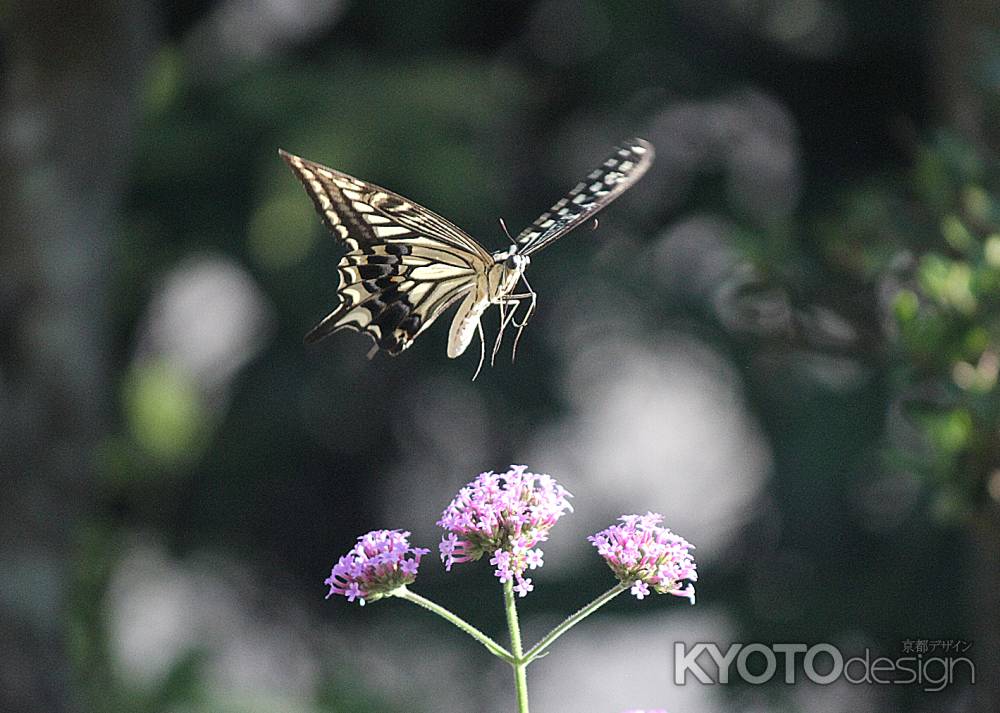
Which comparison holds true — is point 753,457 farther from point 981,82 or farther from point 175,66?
point 981,82

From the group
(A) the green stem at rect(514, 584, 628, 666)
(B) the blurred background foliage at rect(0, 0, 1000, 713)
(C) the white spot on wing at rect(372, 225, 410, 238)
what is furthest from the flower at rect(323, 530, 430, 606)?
(B) the blurred background foliage at rect(0, 0, 1000, 713)

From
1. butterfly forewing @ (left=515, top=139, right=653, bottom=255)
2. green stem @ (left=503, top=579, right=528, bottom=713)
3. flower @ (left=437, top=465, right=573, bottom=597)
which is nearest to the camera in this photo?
green stem @ (left=503, top=579, right=528, bottom=713)

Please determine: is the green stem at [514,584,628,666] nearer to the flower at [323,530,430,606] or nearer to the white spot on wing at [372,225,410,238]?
the flower at [323,530,430,606]

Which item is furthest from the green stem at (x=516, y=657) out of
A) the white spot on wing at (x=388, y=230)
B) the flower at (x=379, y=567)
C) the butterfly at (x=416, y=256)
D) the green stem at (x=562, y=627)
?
the white spot on wing at (x=388, y=230)

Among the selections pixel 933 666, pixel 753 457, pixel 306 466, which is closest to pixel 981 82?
pixel 933 666

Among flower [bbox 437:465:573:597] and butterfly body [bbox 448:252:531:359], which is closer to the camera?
flower [bbox 437:465:573:597]

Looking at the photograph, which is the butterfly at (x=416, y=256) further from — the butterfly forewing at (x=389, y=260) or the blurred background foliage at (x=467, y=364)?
the blurred background foliage at (x=467, y=364)
